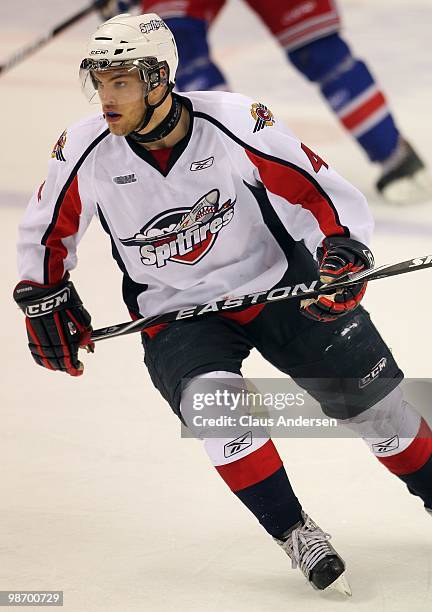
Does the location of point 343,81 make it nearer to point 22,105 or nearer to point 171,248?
point 22,105

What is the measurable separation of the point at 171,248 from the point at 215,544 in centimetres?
58

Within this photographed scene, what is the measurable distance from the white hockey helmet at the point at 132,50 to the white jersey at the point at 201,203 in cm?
9

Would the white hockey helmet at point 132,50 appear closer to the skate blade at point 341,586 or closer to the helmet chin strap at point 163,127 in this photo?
the helmet chin strap at point 163,127

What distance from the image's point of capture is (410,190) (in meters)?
4.63

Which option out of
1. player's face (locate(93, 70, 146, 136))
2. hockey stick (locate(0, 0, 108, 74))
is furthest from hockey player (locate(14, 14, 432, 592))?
hockey stick (locate(0, 0, 108, 74))

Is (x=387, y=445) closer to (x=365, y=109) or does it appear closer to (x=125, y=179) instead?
(x=125, y=179)

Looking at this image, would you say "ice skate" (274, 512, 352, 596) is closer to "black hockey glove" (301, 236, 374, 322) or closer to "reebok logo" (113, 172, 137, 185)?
"black hockey glove" (301, 236, 374, 322)

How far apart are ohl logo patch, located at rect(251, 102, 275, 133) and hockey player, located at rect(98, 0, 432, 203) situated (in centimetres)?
221

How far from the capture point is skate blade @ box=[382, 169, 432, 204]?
4.61 meters

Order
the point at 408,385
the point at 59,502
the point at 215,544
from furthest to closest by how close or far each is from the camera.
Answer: the point at 408,385
the point at 59,502
the point at 215,544

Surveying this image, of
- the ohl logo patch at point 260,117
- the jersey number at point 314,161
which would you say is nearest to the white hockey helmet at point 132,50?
the ohl logo patch at point 260,117

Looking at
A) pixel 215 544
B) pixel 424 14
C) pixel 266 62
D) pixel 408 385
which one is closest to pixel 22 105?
pixel 266 62

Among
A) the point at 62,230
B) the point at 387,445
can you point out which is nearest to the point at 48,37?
the point at 62,230

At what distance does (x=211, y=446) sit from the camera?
2205 millimetres
